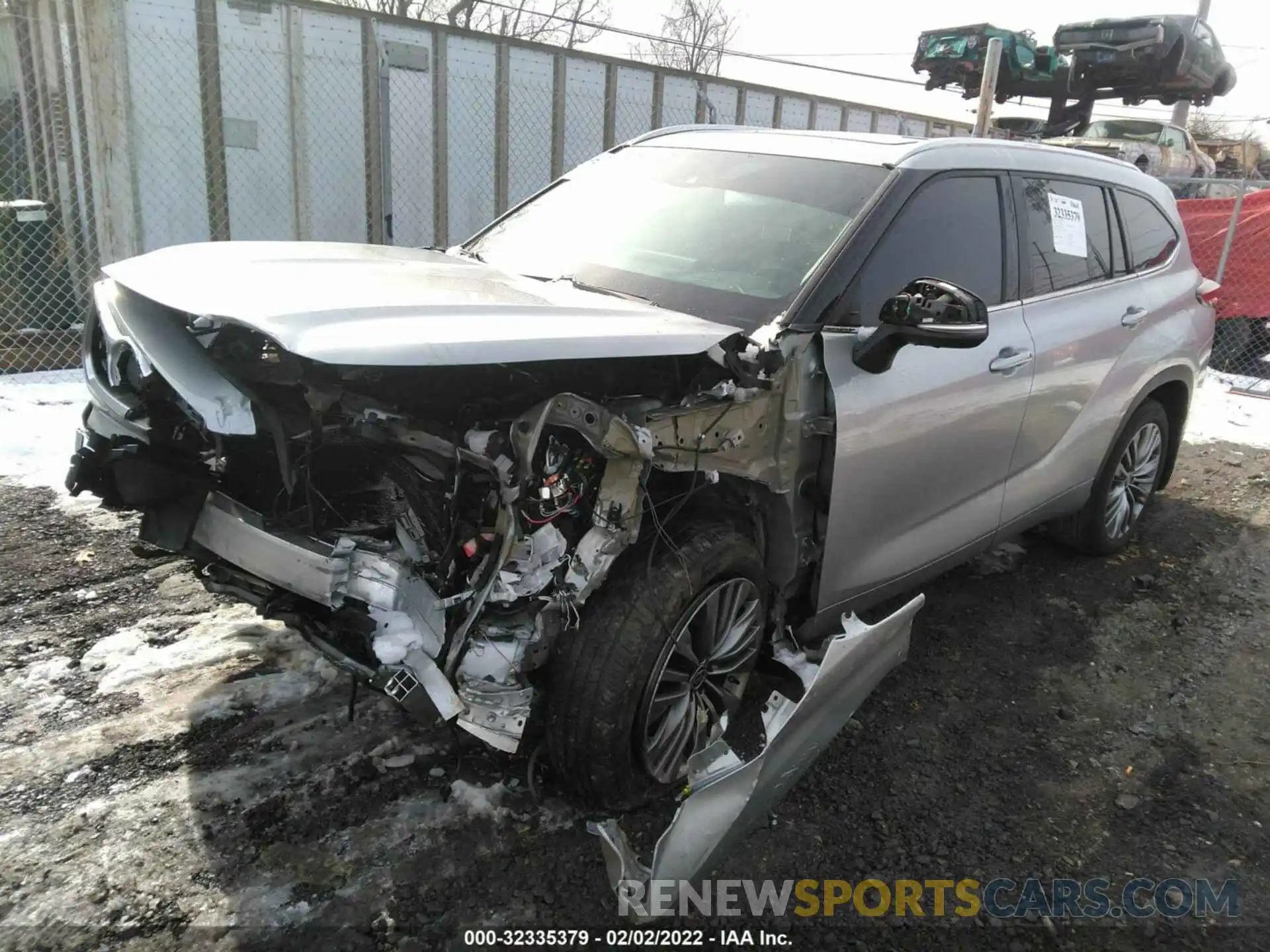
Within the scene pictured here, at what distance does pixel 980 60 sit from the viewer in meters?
13.7

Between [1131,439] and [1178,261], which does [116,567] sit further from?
[1178,261]

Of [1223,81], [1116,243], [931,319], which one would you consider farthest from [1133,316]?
[1223,81]

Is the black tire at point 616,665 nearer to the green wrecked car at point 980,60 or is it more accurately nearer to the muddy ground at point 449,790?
the muddy ground at point 449,790

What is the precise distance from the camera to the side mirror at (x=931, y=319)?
2.55m

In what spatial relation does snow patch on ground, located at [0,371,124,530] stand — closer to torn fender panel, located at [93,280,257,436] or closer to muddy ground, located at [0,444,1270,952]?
muddy ground, located at [0,444,1270,952]

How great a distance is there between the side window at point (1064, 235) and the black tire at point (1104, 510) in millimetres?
855

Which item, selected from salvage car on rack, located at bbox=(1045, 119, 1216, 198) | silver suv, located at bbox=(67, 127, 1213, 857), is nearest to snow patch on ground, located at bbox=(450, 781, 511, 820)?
silver suv, located at bbox=(67, 127, 1213, 857)

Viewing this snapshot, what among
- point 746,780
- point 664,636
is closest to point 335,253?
point 664,636

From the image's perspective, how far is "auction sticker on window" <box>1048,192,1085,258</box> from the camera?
3.69m

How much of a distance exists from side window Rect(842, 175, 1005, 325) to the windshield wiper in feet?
2.08

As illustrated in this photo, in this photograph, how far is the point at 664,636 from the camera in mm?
2434

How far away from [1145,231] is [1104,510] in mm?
1360

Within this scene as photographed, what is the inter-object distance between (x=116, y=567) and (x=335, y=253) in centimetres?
183

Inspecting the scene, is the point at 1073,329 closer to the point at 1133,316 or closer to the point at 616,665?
the point at 1133,316
